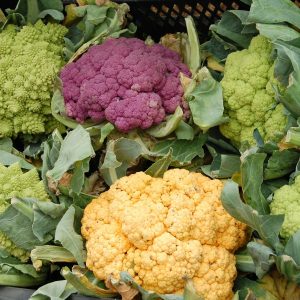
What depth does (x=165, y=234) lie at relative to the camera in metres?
1.52

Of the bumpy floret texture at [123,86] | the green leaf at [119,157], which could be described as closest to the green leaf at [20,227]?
the green leaf at [119,157]

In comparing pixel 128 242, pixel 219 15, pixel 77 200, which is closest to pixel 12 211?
pixel 77 200

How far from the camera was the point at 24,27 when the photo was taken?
1976mm

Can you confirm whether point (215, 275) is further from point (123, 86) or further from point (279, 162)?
point (123, 86)

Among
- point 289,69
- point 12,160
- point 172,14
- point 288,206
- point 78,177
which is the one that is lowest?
point 12,160

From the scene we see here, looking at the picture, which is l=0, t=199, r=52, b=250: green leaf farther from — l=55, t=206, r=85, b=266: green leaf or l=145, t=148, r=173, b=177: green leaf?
l=145, t=148, r=173, b=177: green leaf

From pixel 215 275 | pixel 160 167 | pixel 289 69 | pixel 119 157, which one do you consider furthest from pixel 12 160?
pixel 289 69

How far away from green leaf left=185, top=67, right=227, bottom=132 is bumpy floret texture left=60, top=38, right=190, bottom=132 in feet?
0.18

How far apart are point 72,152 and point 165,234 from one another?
1.10 ft

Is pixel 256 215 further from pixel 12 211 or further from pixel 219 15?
pixel 219 15

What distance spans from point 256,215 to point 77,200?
489mm

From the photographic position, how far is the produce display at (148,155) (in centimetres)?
152

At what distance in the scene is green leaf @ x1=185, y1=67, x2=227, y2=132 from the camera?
69.0 inches

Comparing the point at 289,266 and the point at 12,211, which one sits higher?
the point at 289,266
